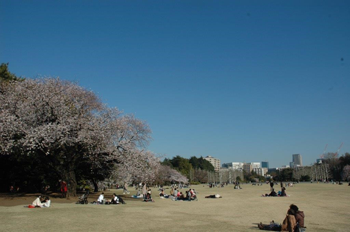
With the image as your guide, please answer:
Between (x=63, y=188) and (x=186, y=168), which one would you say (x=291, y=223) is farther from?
(x=186, y=168)

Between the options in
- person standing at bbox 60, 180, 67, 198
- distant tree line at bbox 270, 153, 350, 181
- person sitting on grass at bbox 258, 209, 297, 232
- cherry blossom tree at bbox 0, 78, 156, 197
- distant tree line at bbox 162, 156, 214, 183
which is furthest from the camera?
distant tree line at bbox 162, 156, 214, 183

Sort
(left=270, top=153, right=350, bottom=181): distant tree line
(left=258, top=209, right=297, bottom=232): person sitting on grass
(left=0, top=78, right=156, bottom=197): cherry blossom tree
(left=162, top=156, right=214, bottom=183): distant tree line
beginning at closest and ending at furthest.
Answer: (left=258, top=209, right=297, bottom=232): person sitting on grass → (left=0, top=78, right=156, bottom=197): cherry blossom tree → (left=270, top=153, right=350, bottom=181): distant tree line → (left=162, top=156, right=214, bottom=183): distant tree line

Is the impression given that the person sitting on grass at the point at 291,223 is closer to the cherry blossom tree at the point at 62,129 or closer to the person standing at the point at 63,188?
the cherry blossom tree at the point at 62,129

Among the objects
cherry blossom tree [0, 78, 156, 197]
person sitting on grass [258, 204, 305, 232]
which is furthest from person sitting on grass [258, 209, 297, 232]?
cherry blossom tree [0, 78, 156, 197]

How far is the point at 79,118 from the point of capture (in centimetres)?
2844

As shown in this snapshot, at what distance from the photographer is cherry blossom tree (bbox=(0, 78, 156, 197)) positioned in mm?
25375

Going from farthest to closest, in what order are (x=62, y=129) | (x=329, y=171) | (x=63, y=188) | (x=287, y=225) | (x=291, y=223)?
(x=329, y=171)
(x=63, y=188)
(x=62, y=129)
(x=287, y=225)
(x=291, y=223)

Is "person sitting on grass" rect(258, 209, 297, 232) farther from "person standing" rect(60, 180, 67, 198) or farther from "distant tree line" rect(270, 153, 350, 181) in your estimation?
"distant tree line" rect(270, 153, 350, 181)

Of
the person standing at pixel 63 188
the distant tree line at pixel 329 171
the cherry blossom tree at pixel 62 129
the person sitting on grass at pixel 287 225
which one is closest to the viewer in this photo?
the person sitting on grass at pixel 287 225

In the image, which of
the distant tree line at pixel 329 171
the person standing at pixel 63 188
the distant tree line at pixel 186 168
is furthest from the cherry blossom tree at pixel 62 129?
the distant tree line at pixel 329 171

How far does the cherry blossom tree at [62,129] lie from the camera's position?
25.4 m

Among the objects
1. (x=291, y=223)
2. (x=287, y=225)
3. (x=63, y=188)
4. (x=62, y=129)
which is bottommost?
(x=287, y=225)

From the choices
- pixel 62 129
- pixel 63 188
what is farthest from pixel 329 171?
pixel 62 129

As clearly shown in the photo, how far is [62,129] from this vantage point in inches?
994
